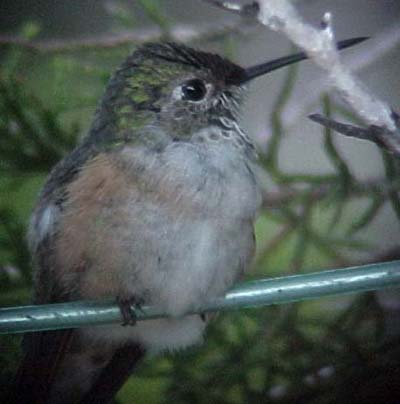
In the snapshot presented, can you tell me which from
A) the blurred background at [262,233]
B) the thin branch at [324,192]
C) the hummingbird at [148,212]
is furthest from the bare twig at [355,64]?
the hummingbird at [148,212]

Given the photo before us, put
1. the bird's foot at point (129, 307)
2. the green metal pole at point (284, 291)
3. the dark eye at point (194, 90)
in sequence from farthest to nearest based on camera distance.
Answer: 1. the dark eye at point (194, 90)
2. the bird's foot at point (129, 307)
3. the green metal pole at point (284, 291)

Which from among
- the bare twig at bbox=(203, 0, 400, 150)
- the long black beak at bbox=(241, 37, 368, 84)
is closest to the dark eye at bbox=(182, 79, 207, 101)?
the long black beak at bbox=(241, 37, 368, 84)

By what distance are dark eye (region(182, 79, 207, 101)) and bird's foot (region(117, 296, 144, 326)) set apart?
21.8 inches

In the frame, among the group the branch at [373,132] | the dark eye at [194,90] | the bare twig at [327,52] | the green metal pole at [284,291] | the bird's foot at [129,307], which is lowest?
the bird's foot at [129,307]

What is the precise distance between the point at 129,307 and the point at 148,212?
23cm

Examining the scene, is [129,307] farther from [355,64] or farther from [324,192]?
[355,64]

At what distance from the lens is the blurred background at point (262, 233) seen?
2.92 meters

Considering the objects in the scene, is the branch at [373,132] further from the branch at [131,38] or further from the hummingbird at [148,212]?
the branch at [131,38]

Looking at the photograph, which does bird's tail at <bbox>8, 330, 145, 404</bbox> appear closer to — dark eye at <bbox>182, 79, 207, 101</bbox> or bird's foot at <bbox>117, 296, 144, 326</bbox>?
bird's foot at <bbox>117, 296, 144, 326</bbox>

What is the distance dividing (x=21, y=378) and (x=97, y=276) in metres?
0.30

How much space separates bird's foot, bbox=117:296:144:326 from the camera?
2672 millimetres

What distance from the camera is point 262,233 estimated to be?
3432 mm

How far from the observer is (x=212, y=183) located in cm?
290

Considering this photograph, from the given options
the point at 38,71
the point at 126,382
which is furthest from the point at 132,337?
the point at 38,71
